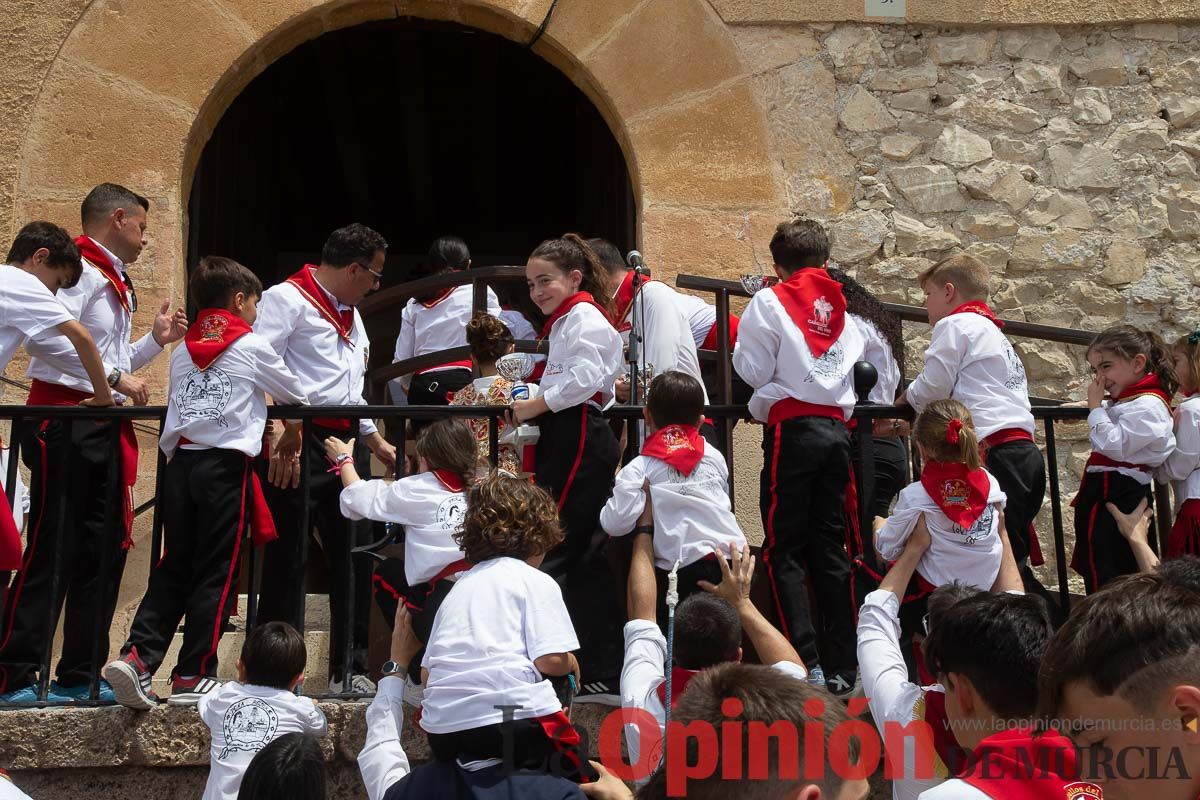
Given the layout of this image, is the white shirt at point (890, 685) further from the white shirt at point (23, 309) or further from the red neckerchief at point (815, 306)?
the white shirt at point (23, 309)

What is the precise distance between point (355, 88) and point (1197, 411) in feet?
26.0

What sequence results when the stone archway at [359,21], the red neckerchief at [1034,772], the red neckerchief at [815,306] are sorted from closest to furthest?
the red neckerchief at [1034,772], the red neckerchief at [815,306], the stone archway at [359,21]

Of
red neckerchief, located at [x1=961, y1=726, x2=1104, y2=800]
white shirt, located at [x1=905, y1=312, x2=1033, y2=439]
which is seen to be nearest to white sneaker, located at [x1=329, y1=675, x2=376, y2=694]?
white shirt, located at [x1=905, y1=312, x2=1033, y2=439]

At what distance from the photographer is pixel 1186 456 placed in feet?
15.6

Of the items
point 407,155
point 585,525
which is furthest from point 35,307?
point 407,155

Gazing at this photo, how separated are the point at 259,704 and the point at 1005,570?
237cm

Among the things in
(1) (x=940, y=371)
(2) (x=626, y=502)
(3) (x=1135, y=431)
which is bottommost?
(2) (x=626, y=502)

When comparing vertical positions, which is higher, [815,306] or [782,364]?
[815,306]

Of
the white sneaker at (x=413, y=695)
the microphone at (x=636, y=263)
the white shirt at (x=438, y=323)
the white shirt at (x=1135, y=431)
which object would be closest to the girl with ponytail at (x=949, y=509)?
the white shirt at (x=1135, y=431)

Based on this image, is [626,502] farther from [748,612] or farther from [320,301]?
[320,301]

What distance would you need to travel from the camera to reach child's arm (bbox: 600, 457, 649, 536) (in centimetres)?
422

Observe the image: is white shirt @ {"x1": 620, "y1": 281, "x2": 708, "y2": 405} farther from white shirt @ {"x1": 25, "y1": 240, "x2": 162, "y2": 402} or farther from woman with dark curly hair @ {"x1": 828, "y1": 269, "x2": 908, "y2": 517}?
white shirt @ {"x1": 25, "y1": 240, "x2": 162, "y2": 402}

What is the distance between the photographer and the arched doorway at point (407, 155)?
941 cm

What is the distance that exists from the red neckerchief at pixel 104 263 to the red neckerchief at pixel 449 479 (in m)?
1.66
